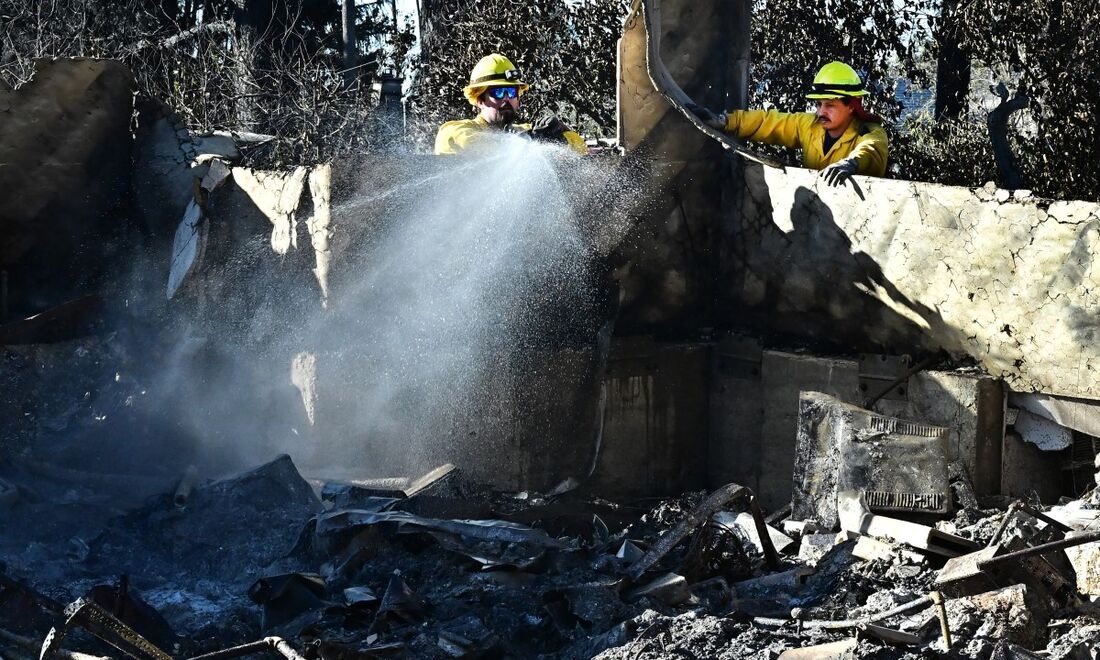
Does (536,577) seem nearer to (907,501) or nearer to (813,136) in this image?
(907,501)

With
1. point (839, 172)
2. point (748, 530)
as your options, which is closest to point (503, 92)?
point (839, 172)

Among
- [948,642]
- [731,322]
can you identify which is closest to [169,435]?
[731,322]

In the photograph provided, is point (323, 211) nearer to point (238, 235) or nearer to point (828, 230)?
point (238, 235)

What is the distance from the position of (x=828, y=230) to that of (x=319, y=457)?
326 centimetres

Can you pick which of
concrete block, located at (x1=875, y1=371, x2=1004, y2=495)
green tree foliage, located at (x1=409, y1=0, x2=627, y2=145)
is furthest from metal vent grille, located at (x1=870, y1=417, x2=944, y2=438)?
green tree foliage, located at (x1=409, y1=0, x2=627, y2=145)

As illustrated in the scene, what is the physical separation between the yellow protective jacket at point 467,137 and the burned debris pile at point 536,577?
2.08m

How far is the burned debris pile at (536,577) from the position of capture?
4.82 m

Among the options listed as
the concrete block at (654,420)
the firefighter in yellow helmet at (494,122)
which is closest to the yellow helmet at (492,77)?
the firefighter in yellow helmet at (494,122)

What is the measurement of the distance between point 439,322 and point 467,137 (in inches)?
44.4

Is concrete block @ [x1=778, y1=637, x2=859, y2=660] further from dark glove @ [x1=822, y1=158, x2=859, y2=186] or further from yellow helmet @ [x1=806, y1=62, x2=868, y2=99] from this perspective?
yellow helmet @ [x1=806, y1=62, x2=868, y2=99]

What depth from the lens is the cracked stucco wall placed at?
636 centimetres

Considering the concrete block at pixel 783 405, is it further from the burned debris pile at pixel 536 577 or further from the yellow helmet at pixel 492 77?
the yellow helmet at pixel 492 77

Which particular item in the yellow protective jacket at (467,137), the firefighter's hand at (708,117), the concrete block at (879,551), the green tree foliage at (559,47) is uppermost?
the green tree foliage at (559,47)

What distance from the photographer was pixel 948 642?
15.0ft
